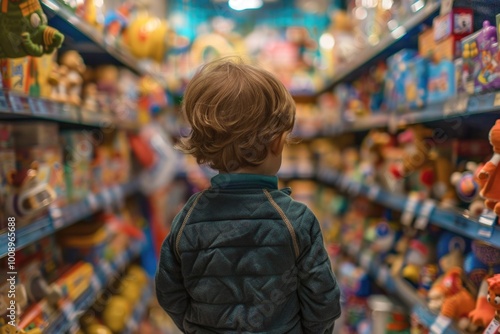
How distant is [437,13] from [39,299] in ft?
5.69

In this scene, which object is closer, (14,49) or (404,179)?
(14,49)

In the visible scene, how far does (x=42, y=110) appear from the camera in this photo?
159 centimetres

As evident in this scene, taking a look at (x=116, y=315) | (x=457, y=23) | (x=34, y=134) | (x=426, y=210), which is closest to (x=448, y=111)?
(x=457, y=23)

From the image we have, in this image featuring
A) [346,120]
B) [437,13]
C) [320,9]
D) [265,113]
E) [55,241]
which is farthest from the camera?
[320,9]

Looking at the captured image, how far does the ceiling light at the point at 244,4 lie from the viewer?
5016mm

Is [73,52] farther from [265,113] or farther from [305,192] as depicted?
[305,192]

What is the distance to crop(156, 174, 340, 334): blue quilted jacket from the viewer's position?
1.17m

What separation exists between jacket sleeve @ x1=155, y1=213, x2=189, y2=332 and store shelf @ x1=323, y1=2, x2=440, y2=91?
1196 mm

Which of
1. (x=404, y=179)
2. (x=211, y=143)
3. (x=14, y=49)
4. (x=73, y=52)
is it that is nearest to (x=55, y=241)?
(x=73, y=52)

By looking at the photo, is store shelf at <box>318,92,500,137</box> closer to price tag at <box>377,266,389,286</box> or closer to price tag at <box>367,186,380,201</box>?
price tag at <box>367,186,380,201</box>

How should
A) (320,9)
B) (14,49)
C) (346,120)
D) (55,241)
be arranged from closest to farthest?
(14,49), (55,241), (346,120), (320,9)

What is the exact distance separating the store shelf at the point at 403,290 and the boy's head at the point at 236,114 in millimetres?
845

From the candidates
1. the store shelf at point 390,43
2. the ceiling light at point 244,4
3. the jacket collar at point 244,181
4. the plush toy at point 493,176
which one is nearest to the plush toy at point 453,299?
the plush toy at point 493,176

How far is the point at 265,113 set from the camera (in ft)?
3.76
